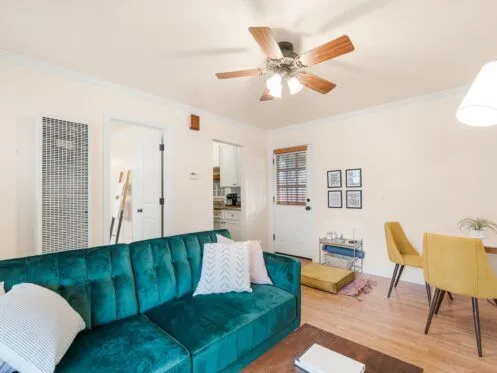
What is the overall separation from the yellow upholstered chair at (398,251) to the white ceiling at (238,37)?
5.68 ft

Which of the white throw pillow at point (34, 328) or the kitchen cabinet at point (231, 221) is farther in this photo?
the kitchen cabinet at point (231, 221)

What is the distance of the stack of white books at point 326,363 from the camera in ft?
3.46

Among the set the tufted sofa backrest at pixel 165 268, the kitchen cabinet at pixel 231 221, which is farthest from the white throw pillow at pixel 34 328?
the kitchen cabinet at pixel 231 221

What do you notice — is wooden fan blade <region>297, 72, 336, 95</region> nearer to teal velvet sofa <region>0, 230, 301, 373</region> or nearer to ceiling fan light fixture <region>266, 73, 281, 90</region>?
ceiling fan light fixture <region>266, 73, 281, 90</region>

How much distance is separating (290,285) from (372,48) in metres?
2.12

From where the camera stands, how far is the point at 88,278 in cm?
159

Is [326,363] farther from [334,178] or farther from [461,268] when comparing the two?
[334,178]

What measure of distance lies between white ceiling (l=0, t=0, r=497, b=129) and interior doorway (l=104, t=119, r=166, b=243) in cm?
87

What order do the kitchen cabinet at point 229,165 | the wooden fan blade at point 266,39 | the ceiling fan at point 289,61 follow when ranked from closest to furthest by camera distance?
the wooden fan blade at point 266,39 < the ceiling fan at point 289,61 < the kitchen cabinet at point 229,165

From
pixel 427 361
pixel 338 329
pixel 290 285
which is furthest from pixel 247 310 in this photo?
pixel 427 361

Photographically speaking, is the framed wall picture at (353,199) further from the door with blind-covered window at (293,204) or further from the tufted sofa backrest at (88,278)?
the tufted sofa backrest at (88,278)

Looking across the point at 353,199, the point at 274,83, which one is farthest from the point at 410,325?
the point at 274,83

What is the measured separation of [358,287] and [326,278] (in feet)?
1.33

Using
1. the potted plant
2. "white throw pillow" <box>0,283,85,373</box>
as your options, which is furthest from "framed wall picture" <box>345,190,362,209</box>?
"white throw pillow" <box>0,283,85,373</box>
